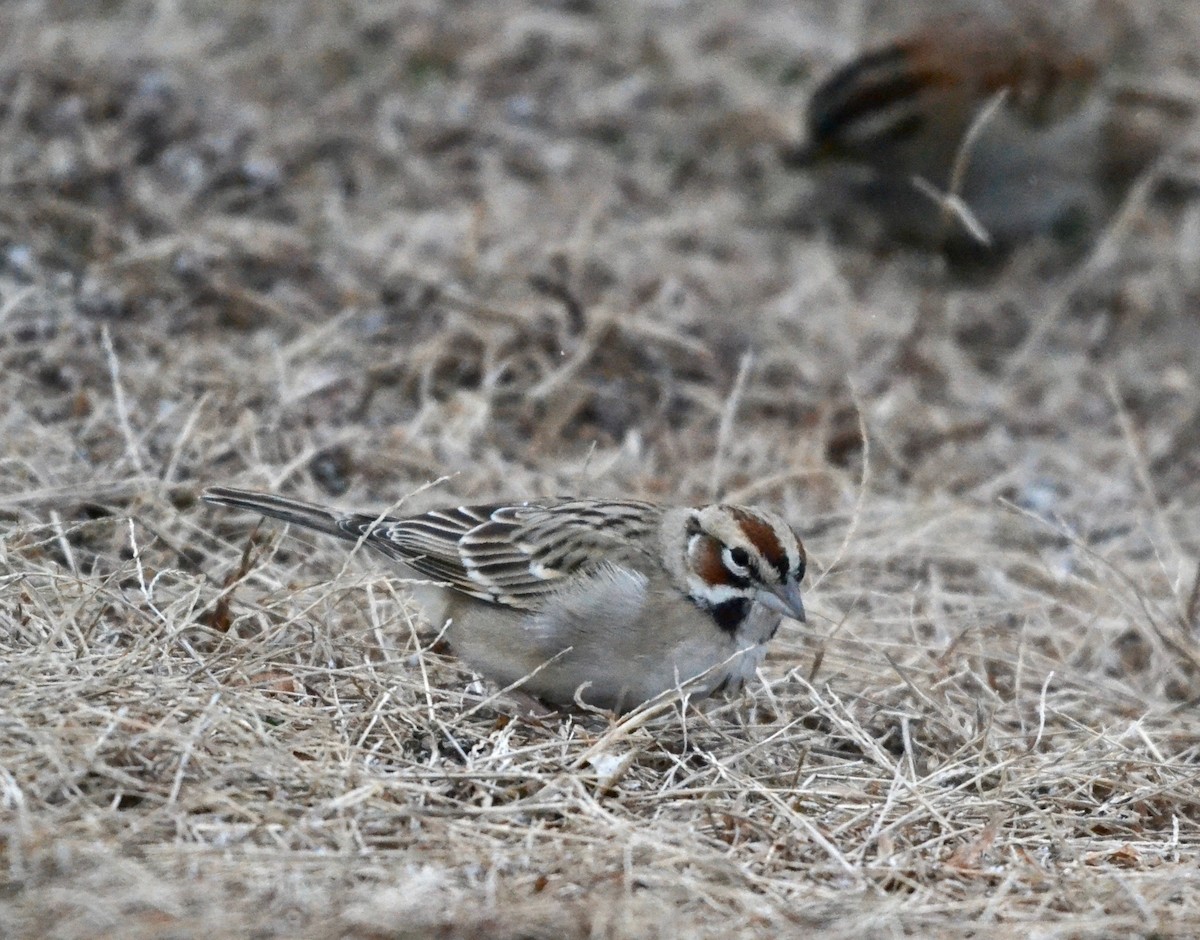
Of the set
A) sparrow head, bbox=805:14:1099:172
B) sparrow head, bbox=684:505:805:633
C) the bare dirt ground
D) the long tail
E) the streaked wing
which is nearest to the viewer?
the bare dirt ground

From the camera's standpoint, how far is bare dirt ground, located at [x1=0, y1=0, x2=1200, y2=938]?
3.75 metres

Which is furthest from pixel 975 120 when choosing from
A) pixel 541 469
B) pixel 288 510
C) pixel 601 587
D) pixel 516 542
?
pixel 288 510

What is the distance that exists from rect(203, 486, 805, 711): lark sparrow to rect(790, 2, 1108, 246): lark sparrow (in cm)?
476

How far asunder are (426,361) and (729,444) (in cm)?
136

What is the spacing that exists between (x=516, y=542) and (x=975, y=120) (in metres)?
5.23

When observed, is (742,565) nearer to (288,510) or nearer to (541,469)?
(288,510)

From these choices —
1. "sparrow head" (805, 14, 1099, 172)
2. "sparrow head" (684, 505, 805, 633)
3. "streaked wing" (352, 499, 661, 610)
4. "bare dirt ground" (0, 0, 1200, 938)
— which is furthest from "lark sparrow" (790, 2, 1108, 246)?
"sparrow head" (684, 505, 805, 633)

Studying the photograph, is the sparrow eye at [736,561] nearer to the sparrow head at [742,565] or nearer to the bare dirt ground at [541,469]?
the sparrow head at [742,565]

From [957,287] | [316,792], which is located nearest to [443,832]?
[316,792]

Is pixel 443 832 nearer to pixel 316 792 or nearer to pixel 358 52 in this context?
pixel 316 792

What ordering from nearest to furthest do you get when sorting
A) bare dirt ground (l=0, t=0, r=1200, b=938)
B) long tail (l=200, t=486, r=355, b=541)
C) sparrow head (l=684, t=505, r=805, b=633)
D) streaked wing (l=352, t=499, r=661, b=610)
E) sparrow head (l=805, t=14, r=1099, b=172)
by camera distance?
bare dirt ground (l=0, t=0, r=1200, b=938), sparrow head (l=684, t=505, r=805, b=633), streaked wing (l=352, t=499, r=661, b=610), long tail (l=200, t=486, r=355, b=541), sparrow head (l=805, t=14, r=1099, b=172)

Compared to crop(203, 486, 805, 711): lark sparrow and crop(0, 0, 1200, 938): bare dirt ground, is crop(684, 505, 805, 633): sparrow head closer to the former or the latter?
crop(203, 486, 805, 711): lark sparrow

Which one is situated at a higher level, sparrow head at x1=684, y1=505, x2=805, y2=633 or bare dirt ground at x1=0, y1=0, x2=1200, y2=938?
sparrow head at x1=684, y1=505, x2=805, y2=633

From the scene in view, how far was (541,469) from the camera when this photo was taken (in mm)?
6480
